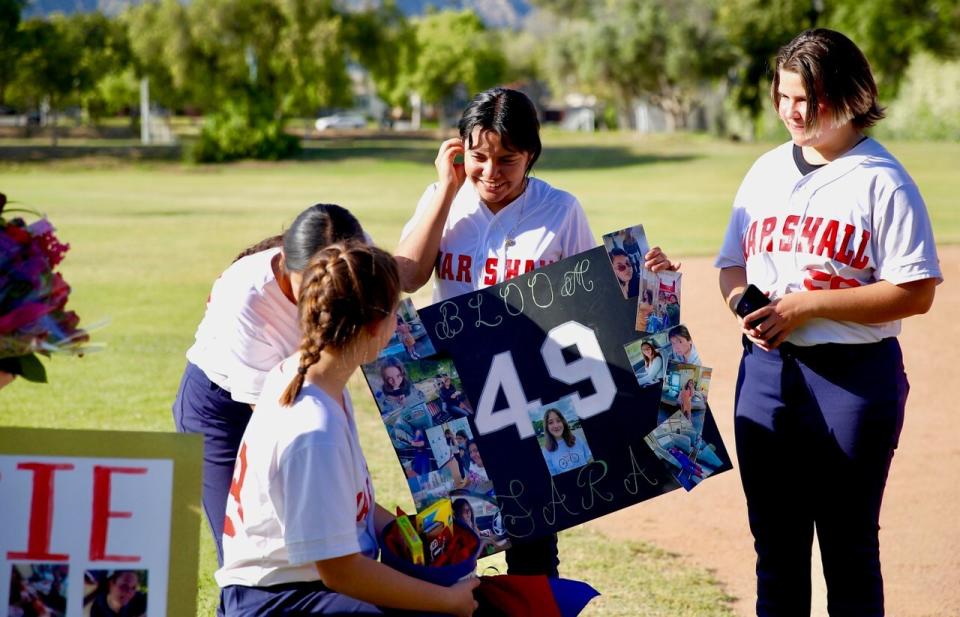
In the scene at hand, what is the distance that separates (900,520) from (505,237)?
3.33 metres

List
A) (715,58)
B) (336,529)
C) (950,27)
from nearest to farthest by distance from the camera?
(336,529) → (950,27) → (715,58)

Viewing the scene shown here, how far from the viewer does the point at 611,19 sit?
57.1 metres

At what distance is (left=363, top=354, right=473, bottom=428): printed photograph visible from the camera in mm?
3465

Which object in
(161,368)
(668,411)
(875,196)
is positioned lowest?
(161,368)

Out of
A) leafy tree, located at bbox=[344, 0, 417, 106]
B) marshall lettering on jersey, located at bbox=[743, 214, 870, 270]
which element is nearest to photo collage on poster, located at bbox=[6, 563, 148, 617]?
marshall lettering on jersey, located at bbox=[743, 214, 870, 270]

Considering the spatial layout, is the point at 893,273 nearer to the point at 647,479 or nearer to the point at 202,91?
the point at 647,479

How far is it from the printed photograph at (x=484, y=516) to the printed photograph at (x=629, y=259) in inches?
32.9

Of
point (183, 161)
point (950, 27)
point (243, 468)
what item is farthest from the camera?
point (950, 27)

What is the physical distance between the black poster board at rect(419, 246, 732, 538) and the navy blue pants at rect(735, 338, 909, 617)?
0.17 meters

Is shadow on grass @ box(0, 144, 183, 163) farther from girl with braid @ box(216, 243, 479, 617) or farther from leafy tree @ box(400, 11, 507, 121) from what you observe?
girl with braid @ box(216, 243, 479, 617)

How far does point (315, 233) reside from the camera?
3062 mm

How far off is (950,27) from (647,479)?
47.7 meters

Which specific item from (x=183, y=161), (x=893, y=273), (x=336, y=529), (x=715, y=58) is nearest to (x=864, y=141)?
(x=893, y=273)

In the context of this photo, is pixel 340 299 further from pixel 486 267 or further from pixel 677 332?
pixel 677 332
